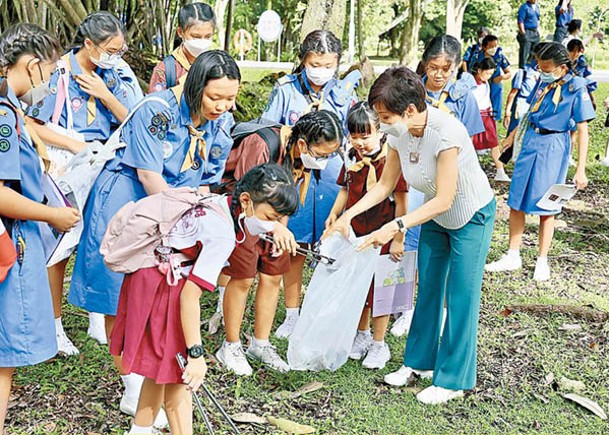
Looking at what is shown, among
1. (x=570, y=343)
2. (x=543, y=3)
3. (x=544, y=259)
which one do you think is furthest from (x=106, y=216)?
(x=543, y=3)

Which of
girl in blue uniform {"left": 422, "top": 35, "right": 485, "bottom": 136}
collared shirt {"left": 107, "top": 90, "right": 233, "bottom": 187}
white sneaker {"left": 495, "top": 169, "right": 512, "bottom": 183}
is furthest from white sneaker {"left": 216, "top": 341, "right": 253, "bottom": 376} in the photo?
white sneaker {"left": 495, "top": 169, "right": 512, "bottom": 183}

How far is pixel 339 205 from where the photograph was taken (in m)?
4.13

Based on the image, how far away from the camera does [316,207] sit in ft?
14.7

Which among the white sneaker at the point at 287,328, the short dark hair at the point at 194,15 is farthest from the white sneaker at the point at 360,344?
the short dark hair at the point at 194,15

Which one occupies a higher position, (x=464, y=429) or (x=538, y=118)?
(x=538, y=118)

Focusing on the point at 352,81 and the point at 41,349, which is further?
the point at 352,81

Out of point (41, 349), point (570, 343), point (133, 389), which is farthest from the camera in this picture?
point (570, 343)

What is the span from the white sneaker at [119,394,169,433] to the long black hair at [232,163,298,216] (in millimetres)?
1058

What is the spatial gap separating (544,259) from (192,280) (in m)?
3.60

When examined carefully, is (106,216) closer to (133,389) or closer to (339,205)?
(133,389)

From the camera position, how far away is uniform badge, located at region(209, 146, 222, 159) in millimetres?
3598

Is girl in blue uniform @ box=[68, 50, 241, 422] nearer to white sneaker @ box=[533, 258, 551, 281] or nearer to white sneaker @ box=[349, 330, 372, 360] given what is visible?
white sneaker @ box=[349, 330, 372, 360]

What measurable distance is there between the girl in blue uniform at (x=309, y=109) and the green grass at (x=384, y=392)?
0.36 metres

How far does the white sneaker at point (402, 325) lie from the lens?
454cm
